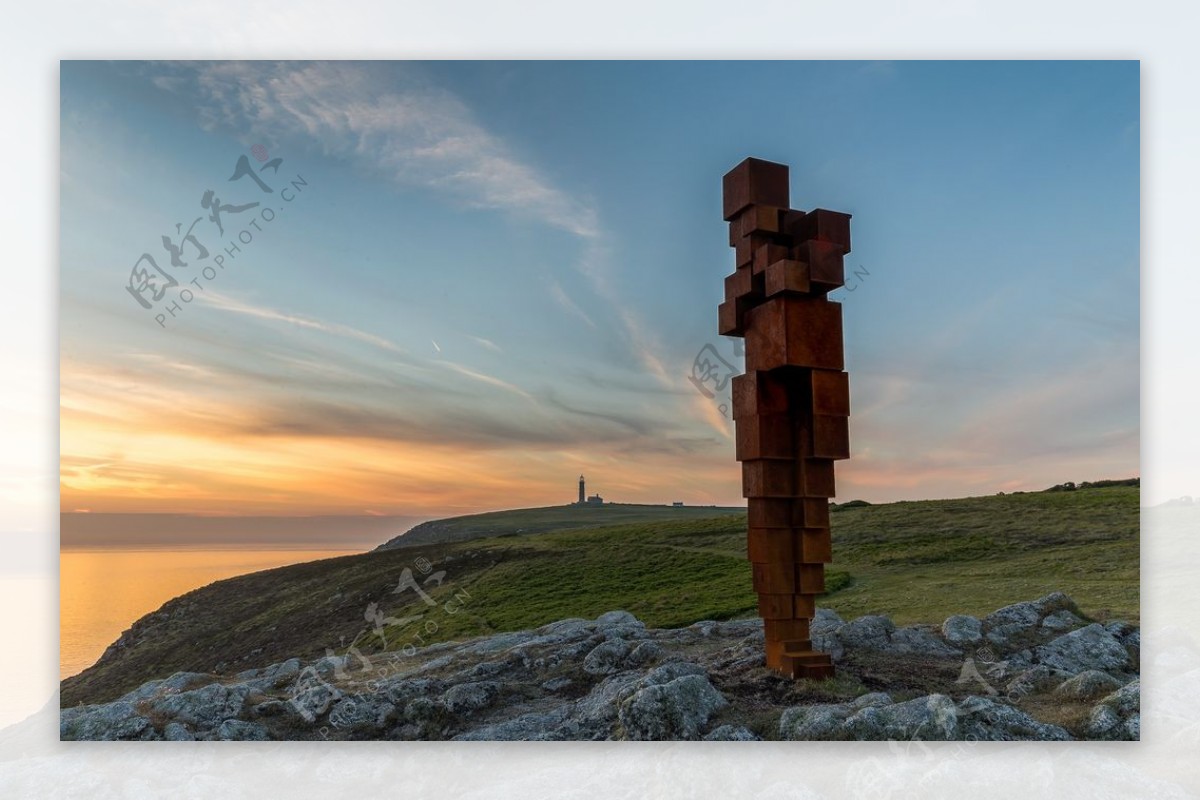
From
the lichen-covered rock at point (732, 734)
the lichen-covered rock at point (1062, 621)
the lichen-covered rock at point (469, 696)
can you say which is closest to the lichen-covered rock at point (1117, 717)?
the lichen-covered rock at point (1062, 621)

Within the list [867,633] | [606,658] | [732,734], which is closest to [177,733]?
[606,658]

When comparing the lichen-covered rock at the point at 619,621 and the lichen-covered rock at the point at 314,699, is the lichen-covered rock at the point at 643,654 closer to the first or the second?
the lichen-covered rock at the point at 619,621

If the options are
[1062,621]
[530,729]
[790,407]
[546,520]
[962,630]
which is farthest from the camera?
[546,520]

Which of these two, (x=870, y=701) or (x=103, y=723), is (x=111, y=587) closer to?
(x=103, y=723)

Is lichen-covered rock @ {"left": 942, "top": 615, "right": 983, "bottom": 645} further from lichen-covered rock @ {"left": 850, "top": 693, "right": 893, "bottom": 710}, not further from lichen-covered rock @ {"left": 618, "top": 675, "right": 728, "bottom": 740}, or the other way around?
lichen-covered rock @ {"left": 618, "top": 675, "right": 728, "bottom": 740}

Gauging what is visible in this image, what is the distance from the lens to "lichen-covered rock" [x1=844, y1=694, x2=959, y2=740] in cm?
695

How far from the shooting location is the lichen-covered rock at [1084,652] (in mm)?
8425

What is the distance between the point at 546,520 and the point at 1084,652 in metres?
10.8

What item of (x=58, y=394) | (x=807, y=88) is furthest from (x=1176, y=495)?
(x=58, y=394)

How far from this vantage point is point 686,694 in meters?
7.12

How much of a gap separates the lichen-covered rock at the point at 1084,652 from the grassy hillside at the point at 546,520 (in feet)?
20.5

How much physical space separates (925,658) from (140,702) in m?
8.01

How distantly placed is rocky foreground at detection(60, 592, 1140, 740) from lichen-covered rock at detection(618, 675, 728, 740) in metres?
0.01

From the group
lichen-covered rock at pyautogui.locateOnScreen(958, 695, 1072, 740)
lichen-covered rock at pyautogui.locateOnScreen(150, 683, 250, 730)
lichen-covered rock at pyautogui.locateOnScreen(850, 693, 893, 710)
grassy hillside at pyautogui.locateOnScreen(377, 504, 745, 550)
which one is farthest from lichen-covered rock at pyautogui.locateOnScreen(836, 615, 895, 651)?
lichen-covered rock at pyautogui.locateOnScreen(150, 683, 250, 730)
